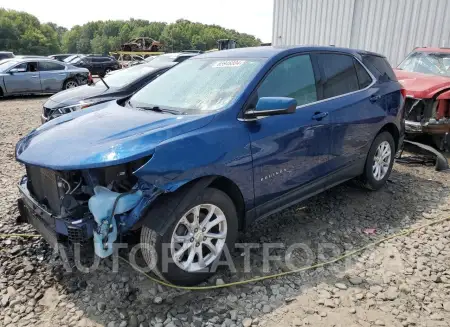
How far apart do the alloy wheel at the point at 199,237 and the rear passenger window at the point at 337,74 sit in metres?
1.72

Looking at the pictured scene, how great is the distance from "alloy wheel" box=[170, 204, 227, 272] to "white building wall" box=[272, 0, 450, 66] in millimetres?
10360

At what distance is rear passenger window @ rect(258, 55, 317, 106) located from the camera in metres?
3.26

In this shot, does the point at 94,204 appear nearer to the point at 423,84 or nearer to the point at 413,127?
the point at 413,127

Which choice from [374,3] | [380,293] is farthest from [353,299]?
[374,3]

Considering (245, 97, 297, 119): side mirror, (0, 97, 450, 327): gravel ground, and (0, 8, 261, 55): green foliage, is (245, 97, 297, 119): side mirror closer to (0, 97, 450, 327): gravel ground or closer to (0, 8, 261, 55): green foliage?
(0, 97, 450, 327): gravel ground

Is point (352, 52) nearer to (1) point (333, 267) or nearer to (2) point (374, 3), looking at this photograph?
(1) point (333, 267)

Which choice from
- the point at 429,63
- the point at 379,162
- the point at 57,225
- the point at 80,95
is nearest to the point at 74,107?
the point at 80,95

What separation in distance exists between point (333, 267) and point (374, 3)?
35.9 ft

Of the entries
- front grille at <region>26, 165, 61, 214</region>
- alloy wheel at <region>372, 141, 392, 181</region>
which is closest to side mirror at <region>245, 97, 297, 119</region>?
front grille at <region>26, 165, 61, 214</region>

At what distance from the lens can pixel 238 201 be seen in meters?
3.03

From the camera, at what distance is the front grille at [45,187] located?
8.93ft

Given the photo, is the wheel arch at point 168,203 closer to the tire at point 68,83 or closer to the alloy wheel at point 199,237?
the alloy wheel at point 199,237

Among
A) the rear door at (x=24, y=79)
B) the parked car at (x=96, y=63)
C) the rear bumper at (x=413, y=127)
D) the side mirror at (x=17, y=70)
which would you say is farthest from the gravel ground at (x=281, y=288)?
the parked car at (x=96, y=63)

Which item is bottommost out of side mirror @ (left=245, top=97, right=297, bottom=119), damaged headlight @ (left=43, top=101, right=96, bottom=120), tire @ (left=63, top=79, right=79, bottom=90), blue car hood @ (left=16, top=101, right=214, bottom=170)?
tire @ (left=63, top=79, right=79, bottom=90)
